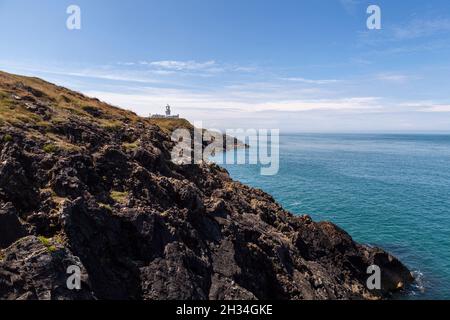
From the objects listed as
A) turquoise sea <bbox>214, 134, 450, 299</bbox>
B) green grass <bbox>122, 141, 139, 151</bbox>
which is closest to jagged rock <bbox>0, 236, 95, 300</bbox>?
green grass <bbox>122, 141, 139, 151</bbox>

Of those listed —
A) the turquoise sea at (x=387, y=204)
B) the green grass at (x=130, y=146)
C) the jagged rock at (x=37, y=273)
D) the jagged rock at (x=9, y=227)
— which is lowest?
the turquoise sea at (x=387, y=204)

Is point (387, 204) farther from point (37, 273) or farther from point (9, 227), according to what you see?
point (9, 227)

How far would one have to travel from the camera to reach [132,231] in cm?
3042

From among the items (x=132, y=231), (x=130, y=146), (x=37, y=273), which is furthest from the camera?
(x=130, y=146)

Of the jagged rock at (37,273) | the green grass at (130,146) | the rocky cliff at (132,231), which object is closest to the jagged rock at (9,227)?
the rocky cliff at (132,231)

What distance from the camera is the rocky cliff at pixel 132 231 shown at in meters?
25.7

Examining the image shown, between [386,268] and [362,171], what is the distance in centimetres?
8571

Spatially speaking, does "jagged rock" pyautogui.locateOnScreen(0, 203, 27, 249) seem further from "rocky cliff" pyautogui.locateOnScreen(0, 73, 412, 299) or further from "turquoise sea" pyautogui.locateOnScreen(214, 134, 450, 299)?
"turquoise sea" pyautogui.locateOnScreen(214, 134, 450, 299)

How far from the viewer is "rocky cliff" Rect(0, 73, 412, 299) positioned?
25656 mm

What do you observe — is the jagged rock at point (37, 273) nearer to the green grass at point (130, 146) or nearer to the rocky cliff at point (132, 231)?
the rocky cliff at point (132, 231)

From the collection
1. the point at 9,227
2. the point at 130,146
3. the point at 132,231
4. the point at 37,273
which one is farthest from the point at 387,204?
the point at 9,227

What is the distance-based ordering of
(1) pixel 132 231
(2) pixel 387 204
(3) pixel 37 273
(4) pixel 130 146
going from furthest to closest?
1. (2) pixel 387 204
2. (4) pixel 130 146
3. (1) pixel 132 231
4. (3) pixel 37 273

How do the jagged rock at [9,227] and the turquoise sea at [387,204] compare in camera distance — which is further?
the turquoise sea at [387,204]
